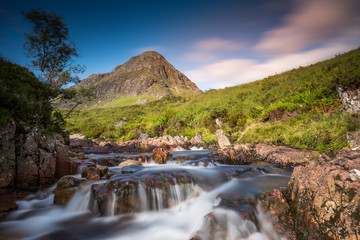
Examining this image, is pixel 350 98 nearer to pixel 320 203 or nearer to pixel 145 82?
pixel 320 203

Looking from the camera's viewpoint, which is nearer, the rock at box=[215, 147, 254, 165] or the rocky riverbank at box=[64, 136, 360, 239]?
the rocky riverbank at box=[64, 136, 360, 239]

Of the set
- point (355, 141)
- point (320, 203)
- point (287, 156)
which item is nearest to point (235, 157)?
point (287, 156)

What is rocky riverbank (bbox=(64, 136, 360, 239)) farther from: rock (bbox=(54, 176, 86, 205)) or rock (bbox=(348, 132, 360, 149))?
rock (bbox=(54, 176, 86, 205))

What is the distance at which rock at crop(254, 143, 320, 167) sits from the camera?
7207 mm

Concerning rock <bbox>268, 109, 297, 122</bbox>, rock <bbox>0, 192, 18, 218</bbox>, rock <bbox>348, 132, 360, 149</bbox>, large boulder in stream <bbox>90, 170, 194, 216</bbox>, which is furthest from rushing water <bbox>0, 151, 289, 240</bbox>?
rock <bbox>268, 109, 297, 122</bbox>

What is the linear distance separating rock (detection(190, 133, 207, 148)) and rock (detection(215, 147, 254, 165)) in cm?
631

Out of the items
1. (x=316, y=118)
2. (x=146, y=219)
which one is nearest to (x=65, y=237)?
(x=146, y=219)

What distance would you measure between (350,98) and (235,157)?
806 centimetres

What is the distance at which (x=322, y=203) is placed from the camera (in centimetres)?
265

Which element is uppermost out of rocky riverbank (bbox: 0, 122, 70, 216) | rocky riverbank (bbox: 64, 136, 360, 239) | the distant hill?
the distant hill

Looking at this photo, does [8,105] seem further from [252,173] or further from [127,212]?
[252,173]

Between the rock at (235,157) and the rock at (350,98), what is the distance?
6700 millimetres

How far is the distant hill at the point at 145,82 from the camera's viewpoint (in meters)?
94.5

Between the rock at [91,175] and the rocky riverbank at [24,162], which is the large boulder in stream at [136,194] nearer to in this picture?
the rock at [91,175]
